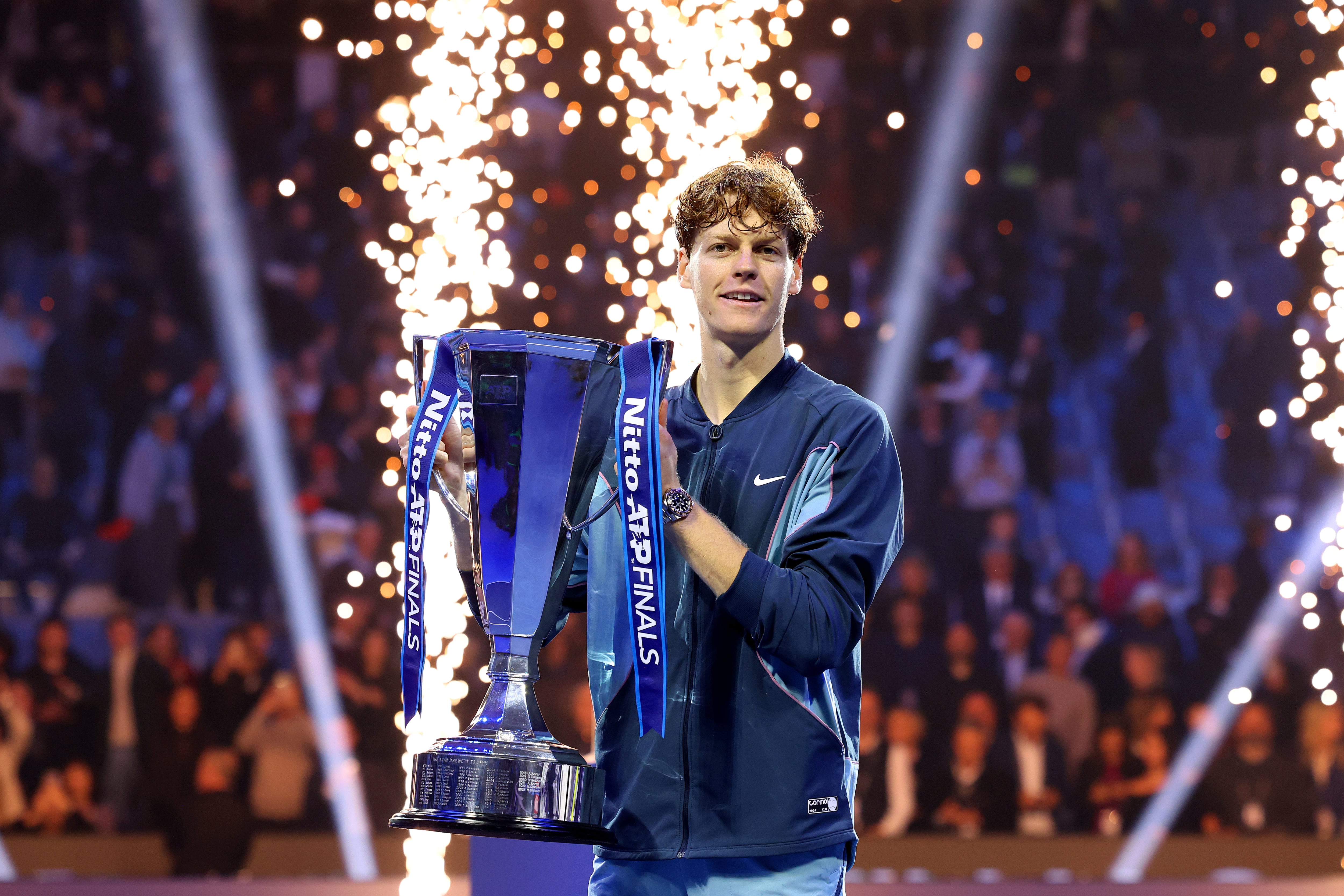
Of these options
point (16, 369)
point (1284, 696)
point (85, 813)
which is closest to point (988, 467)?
point (1284, 696)

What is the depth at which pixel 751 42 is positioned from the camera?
6398 mm

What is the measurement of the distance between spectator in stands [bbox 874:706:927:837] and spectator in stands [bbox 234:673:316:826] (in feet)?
8.05

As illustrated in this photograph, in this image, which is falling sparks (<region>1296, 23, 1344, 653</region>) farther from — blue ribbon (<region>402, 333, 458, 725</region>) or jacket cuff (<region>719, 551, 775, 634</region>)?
blue ribbon (<region>402, 333, 458, 725</region>)

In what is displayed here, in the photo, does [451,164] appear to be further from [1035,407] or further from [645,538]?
[645,538]

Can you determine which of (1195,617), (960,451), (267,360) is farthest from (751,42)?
(1195,617)

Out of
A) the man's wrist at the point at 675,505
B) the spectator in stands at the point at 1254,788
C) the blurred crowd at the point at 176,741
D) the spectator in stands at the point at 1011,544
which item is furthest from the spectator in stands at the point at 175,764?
the man's wrist at the point at 675,505

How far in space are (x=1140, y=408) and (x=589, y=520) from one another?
224 inches

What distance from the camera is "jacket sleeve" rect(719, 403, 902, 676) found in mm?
1469

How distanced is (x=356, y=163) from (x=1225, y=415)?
448 centimetres

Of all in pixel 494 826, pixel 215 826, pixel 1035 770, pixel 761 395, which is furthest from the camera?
pixel 1035 770

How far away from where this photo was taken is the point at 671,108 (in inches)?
253

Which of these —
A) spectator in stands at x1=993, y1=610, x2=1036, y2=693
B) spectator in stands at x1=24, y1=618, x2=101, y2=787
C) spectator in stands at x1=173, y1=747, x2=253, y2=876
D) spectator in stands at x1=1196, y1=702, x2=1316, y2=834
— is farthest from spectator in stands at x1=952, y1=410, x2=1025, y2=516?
spectator in stands at x1=24, y1=618, x2=101, y2=787

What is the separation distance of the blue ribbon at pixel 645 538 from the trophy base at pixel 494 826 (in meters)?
0.14

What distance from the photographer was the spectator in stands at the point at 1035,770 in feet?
19.0
